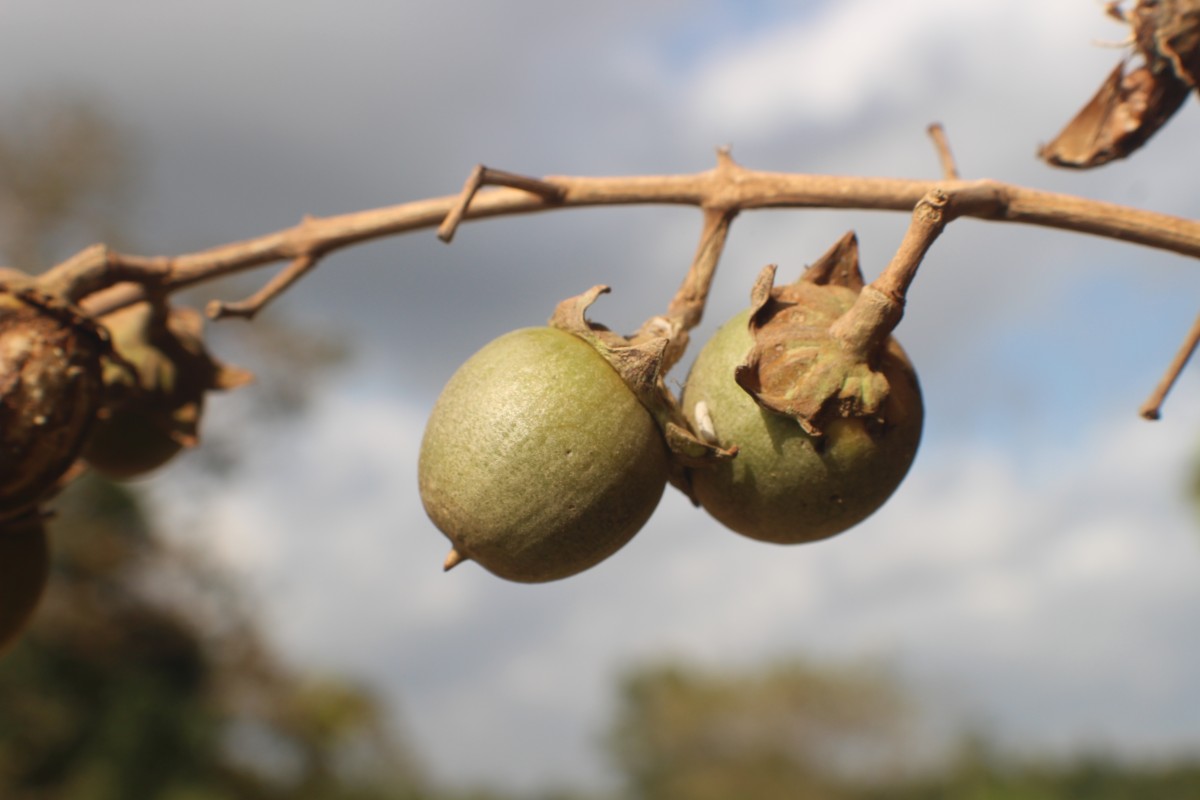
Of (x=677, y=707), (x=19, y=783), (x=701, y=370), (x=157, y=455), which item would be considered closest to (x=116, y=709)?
(x=19, y=783)

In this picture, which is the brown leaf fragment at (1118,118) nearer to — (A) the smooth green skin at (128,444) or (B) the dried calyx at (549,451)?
(B) the dried calyx at (549,451)

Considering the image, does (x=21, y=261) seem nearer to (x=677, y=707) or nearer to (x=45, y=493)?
(x=45, y=493)

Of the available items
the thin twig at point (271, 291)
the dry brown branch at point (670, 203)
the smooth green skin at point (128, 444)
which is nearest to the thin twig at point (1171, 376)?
the dry brown branch at point (670, 203)

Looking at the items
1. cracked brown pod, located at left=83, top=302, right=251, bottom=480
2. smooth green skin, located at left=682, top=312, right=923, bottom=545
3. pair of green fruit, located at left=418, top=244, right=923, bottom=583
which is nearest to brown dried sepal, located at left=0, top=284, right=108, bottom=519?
cracked brown pod, located at left=83, top=302, right=251, bottom=480

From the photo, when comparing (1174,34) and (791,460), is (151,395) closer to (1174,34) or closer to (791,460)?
(791,460)

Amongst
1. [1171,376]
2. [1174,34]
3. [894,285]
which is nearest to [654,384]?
[894,285]

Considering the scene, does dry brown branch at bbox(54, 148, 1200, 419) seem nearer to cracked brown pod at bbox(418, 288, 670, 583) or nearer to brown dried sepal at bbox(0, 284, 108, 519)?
brown dried sepal at bbox(0, 284, 108, 519)
